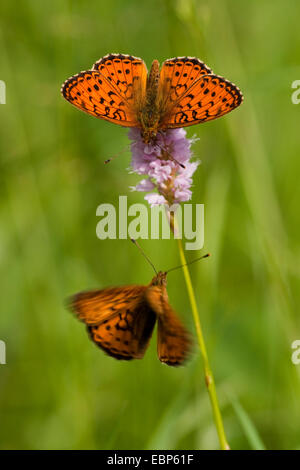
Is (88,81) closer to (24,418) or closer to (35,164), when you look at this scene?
(35,164)

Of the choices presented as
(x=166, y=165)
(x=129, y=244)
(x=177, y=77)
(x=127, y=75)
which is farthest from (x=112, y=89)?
(x=129, y=244)

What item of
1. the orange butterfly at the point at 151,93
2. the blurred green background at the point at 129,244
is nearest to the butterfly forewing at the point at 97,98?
the orange butterfly at the point at 151,93

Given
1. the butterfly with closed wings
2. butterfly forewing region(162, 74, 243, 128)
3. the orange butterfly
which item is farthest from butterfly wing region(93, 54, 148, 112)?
the butterfly with closed wings

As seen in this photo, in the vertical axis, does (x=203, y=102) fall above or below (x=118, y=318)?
above

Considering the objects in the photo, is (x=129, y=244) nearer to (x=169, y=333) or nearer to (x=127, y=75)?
(x=127, y=75)

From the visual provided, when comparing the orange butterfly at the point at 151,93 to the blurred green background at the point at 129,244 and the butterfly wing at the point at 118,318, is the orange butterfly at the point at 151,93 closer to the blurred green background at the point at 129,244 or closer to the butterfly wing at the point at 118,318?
the butterfly wing at the point at 118,318

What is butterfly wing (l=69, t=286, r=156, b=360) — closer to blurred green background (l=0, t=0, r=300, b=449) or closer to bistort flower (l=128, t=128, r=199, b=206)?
bistort flower (l=128, t=128, r=199, b=206)
